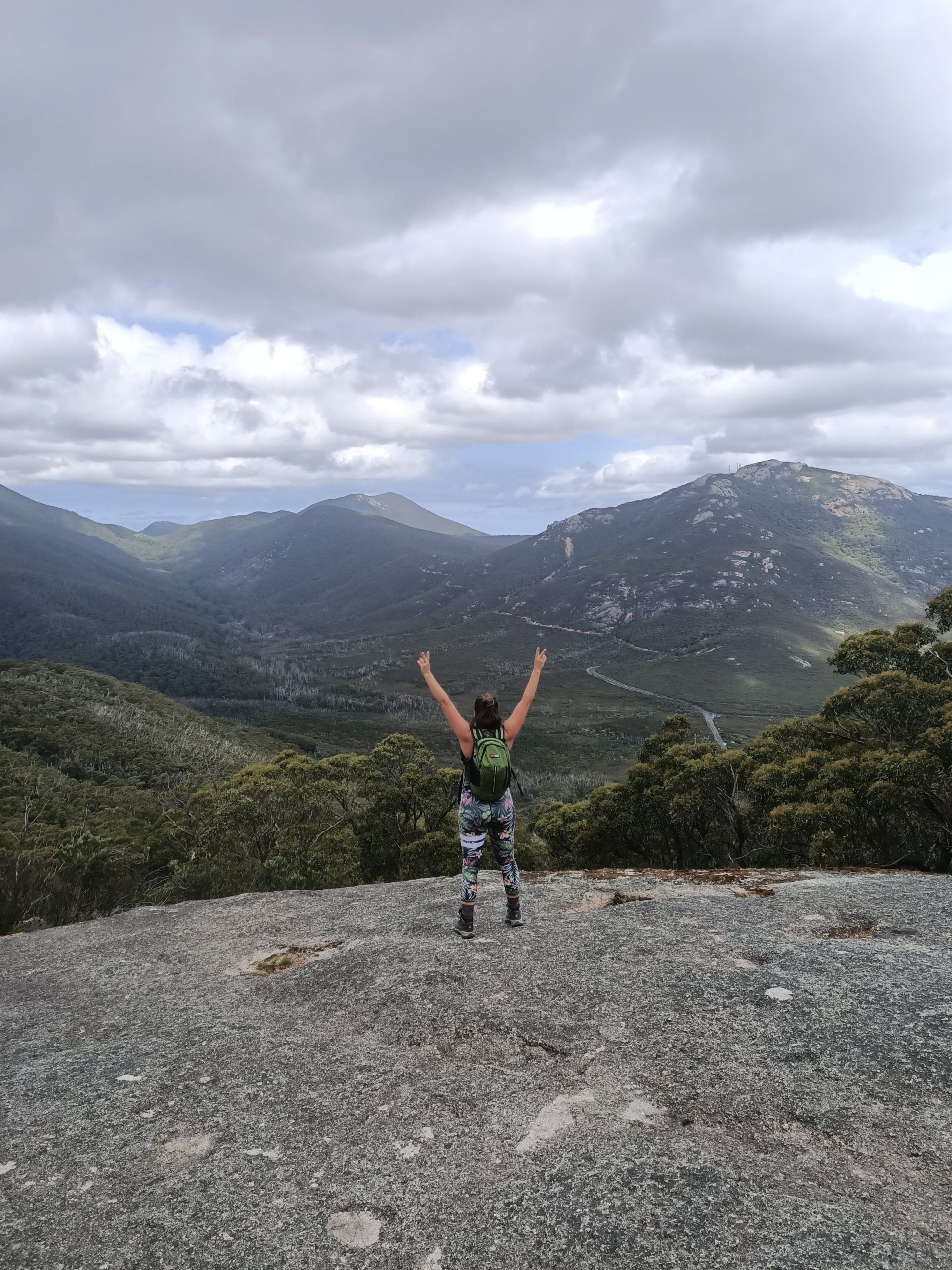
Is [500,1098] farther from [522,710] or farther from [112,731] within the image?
[112,731]

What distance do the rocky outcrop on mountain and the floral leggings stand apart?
3.41ft

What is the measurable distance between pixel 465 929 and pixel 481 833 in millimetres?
1834

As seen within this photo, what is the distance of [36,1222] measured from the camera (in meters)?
5.26

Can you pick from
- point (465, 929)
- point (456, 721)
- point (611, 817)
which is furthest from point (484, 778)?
point (611, 817)

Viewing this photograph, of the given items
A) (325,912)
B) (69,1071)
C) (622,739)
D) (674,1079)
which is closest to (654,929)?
(674,1079)

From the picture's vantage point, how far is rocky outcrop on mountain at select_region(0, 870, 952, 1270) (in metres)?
4.88

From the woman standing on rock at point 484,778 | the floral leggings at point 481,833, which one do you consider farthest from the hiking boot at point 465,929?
the floral leggings at point 481,833

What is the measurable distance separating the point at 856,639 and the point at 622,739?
152977mm

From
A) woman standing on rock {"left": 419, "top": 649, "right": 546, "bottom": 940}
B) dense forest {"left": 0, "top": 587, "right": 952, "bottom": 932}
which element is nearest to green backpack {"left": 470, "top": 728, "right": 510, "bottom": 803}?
woman standing on rock {"left": 419, "top": 649, "right": 546, "bottom": 940}

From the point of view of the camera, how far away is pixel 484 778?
9430 mm

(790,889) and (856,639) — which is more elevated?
(856,639)

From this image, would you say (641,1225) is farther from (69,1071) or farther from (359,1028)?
(69,1071)

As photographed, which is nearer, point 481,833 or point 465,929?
A: point 481,833

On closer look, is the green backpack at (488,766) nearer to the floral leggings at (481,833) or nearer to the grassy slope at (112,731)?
the floral leggings at (481,833)
